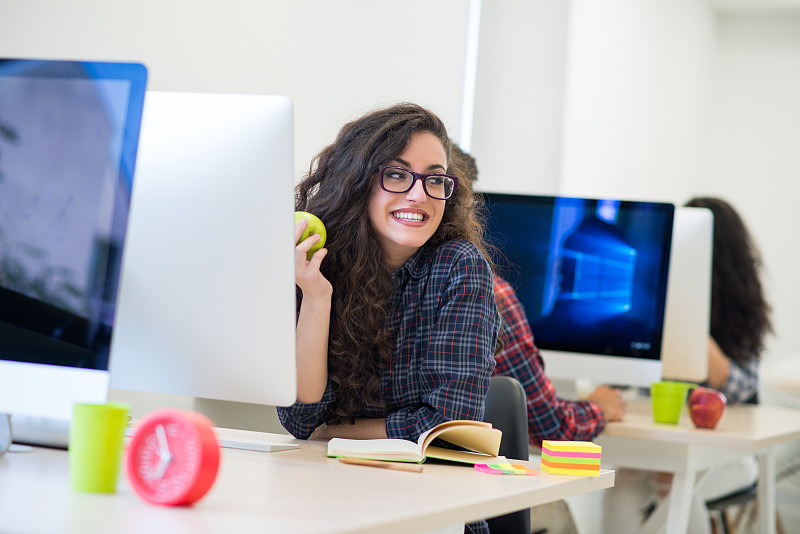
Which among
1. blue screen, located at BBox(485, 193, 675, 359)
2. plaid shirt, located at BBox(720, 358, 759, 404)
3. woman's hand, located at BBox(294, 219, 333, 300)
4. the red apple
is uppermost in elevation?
blue screen, located at BBox(485, 193, 675, 359)

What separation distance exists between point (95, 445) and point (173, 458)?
0.29 ft

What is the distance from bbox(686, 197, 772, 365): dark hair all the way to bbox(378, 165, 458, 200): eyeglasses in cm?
189

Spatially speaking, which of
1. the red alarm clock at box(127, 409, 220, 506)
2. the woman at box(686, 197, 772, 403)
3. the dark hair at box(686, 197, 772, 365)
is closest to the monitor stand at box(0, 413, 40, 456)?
the red alarm clock at box(127, 409, 220, 506)

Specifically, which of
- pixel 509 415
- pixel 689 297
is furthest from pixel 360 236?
pixel 689 297

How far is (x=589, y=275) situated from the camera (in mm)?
2545

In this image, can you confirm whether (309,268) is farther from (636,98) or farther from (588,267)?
(636,98)

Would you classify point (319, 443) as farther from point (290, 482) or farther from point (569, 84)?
point (569, 84)

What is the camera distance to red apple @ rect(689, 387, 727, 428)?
233cm

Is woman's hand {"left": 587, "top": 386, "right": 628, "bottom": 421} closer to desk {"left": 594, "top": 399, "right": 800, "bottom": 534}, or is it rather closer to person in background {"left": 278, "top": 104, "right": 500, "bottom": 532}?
desk {"left": 594, "top": 399, "right": 800, "bottom": 534}

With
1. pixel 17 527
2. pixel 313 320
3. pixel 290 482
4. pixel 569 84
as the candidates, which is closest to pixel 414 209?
pixel 313 320

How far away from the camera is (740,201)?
5617 millimetres

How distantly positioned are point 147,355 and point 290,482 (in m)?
0.29

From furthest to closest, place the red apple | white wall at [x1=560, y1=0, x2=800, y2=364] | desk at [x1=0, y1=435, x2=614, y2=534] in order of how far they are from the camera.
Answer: white wall at [x1=560, y1=0, x2=800, y2=364] < the red apple < desk at [x1=0, y1=435, x2=614, y2=534]

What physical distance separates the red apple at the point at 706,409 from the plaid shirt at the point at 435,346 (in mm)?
940
